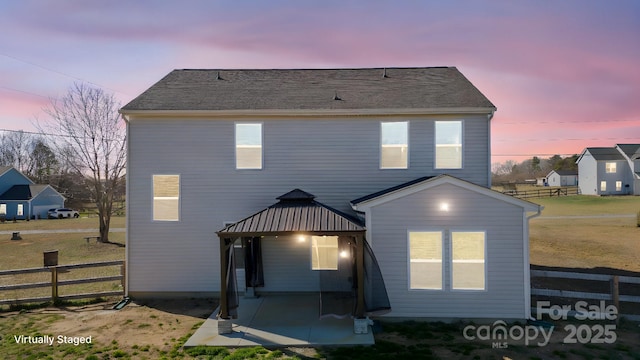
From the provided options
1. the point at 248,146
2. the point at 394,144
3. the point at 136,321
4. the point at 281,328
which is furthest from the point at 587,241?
the point at 136,321

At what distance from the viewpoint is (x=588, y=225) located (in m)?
24.1

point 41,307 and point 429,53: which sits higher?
point 429,53

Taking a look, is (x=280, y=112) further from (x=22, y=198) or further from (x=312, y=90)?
(x=22, y=198)

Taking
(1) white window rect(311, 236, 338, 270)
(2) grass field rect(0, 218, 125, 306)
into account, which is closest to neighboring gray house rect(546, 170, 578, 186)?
(1) white window rect(311, 236, 338, 270)

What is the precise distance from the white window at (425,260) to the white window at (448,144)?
3.06m

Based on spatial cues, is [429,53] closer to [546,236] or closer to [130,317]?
[546,236]

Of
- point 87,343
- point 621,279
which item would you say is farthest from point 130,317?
point 621,279

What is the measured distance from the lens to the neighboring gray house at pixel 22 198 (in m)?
41.6

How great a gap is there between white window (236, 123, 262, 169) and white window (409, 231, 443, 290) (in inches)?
224

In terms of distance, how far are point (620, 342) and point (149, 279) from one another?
525 inches

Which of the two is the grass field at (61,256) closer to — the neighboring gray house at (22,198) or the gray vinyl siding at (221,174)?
the gray vinyl siding at (221,174)

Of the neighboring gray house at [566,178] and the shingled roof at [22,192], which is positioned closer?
the shingled roof at [22,192]

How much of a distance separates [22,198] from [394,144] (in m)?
49.3

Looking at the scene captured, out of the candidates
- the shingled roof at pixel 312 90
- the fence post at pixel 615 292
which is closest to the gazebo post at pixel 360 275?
the shingled roof at pixel 312 90
